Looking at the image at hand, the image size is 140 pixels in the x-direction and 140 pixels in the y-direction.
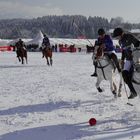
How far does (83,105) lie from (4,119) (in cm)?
266

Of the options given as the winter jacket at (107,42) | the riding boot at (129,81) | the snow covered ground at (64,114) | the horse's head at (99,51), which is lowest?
the snow covered ground at (64,114)

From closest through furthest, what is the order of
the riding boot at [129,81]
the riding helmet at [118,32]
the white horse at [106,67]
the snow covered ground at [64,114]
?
1. the snow covered ground at [64,114]
2. the riding boot at [129,81]
3. the riding helmet at [118,32]
4. the white horse at [106,67]

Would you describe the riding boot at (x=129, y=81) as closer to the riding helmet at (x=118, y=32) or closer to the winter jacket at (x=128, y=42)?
the winter jacket at (x=128, y=42)

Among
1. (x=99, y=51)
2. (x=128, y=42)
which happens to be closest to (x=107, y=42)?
(x=99, y=51)

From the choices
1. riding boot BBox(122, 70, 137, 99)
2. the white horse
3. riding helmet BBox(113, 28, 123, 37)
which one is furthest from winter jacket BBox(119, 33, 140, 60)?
the white horse

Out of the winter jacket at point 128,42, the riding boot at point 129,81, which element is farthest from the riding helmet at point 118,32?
the riding boot at point 129,81

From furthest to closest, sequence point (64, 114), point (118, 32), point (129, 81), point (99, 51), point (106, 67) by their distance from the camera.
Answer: point (99, 51), point (106, 67), point (118, 32), point (64, 114), point (129, 81)

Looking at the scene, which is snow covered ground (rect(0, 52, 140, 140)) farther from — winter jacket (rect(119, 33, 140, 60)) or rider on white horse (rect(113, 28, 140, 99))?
winter jacket (rect(119, 33, 140, 60))

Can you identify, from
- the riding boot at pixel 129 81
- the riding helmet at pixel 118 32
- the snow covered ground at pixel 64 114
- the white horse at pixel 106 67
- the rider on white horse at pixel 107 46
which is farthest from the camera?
the rider on white horse at pixel 107 46

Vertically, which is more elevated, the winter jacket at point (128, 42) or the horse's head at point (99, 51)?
the winter jacket at point (128, 42)

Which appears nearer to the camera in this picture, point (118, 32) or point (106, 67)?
point (118, 32)

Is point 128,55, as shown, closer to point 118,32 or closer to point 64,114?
point 118,32

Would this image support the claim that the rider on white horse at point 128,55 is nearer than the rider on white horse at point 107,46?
Yes

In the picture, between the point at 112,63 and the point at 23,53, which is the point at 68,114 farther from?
the point at 23,53
